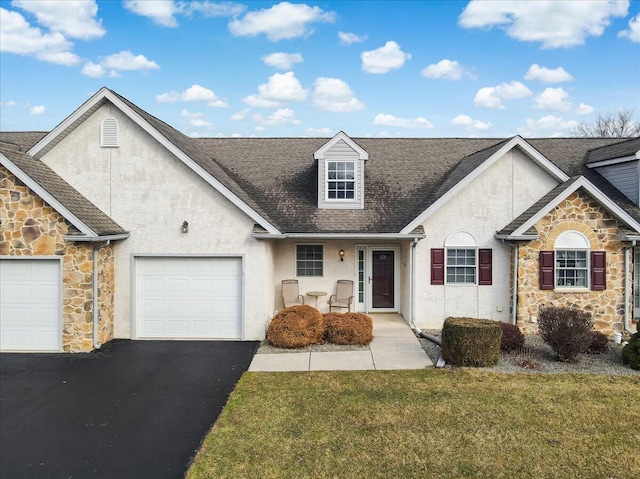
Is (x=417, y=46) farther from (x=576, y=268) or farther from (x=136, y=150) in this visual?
(x=136, y=150)

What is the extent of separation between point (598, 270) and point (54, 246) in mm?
15130

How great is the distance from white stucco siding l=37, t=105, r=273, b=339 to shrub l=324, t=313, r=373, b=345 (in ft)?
6.40

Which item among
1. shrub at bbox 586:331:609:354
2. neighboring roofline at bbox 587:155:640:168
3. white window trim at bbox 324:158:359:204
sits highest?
neighboring roofline at bbox 587:155:640:168

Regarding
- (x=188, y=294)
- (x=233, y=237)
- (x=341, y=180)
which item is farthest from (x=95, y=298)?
(x=341, y=180)

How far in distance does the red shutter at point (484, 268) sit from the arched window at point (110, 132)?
11.3 meters

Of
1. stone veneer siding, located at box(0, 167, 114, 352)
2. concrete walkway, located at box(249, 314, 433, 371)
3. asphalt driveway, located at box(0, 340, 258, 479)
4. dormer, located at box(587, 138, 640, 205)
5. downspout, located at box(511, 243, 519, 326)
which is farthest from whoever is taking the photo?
dormer, located at box(587, 138, 640, 205)

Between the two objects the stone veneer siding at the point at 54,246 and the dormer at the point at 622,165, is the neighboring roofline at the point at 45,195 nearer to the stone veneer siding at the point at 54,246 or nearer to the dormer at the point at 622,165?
the stone veneer siding at the point at 54,246

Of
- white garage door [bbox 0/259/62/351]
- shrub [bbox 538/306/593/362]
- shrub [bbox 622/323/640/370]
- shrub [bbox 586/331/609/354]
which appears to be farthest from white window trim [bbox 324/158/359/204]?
shrub [bbox 622/323/640/370]

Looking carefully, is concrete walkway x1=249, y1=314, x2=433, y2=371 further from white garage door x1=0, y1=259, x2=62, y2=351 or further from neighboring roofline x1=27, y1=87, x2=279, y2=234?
white garage door x1=0, y1=259, x2=62, y2=351

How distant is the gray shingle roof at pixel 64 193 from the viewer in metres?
11.5

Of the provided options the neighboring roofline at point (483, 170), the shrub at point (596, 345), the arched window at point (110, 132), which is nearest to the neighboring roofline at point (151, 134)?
the arched window at point (110, 132)

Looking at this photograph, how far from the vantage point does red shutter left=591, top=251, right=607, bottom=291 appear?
13328mm

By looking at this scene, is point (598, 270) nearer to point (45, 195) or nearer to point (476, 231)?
point (476, 231)

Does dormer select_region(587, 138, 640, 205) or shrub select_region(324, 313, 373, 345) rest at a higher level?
dormer select_region(587, 138, 640, 205)
